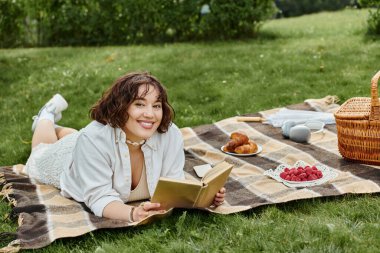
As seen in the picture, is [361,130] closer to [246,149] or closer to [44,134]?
[246,149]

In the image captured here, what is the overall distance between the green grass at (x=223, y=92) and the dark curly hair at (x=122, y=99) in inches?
26.6

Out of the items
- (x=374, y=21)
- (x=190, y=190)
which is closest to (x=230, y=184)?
(x=190, y=190)

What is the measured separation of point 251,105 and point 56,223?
3486 millimetres

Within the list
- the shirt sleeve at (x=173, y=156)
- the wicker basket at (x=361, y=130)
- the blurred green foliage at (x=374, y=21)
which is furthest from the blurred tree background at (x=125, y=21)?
the shirt sleeve at (x=173, y=156)

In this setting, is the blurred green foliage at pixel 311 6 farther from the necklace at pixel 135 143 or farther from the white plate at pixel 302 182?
the necklace at pixel 135 143

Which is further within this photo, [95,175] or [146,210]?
[95,175]

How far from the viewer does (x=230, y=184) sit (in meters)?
4.30

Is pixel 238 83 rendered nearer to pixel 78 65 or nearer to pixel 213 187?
pixel 78 65

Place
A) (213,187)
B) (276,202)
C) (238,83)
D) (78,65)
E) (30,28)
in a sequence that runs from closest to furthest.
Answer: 1. (213,187)
2. (276,202)
3. (238,83)
4. (78,65)
5. (30,28)

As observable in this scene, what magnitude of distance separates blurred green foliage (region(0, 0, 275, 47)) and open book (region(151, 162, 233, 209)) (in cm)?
627

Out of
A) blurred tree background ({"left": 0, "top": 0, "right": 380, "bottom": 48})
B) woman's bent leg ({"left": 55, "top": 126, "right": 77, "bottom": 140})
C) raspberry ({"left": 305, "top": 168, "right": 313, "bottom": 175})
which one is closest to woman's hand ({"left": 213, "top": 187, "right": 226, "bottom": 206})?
raspberry ({"left": 305, "top": 168, "right": 313, "bottom": 175})

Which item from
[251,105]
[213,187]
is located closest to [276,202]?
[213,187]

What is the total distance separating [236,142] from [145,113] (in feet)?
5.23

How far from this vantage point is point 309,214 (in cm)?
366
